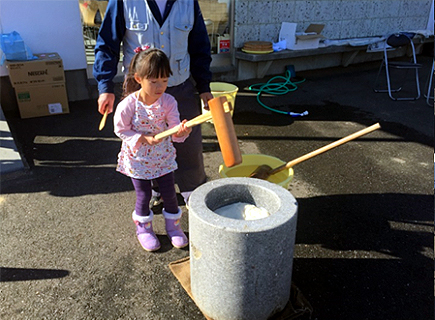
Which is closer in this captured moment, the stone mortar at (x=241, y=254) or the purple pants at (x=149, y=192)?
the stone mortar at (x=241, y=254)

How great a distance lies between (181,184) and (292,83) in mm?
4758

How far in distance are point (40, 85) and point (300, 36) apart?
4.70 m

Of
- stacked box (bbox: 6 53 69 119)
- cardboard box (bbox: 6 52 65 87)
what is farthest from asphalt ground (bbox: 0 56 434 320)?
cardboard box (bbox: 6 52 65 87)

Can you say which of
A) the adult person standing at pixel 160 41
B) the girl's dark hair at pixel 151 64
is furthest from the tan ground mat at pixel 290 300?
the girl's dark hair at pixel 151 64

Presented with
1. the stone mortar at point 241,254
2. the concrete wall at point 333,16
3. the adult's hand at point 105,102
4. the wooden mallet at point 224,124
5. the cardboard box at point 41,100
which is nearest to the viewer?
the stone mortar at point 241,254

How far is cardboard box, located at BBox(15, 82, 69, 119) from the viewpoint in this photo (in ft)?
16.7

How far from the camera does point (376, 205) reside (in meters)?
3.45

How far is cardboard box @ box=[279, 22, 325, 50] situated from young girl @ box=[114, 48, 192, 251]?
5.40 metres

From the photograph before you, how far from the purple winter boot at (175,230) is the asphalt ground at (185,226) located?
60 millimetres

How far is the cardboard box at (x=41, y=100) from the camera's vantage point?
5.08 metres

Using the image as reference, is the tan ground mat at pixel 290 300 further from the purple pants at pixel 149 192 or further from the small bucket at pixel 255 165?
the small bucket at pixel 255 165

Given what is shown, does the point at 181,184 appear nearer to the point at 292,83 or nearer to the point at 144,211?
the point at 144,211

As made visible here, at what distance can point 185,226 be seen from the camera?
10.1 ft

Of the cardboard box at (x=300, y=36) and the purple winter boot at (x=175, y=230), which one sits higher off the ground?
the cardboard box at (x=300, y=36)
